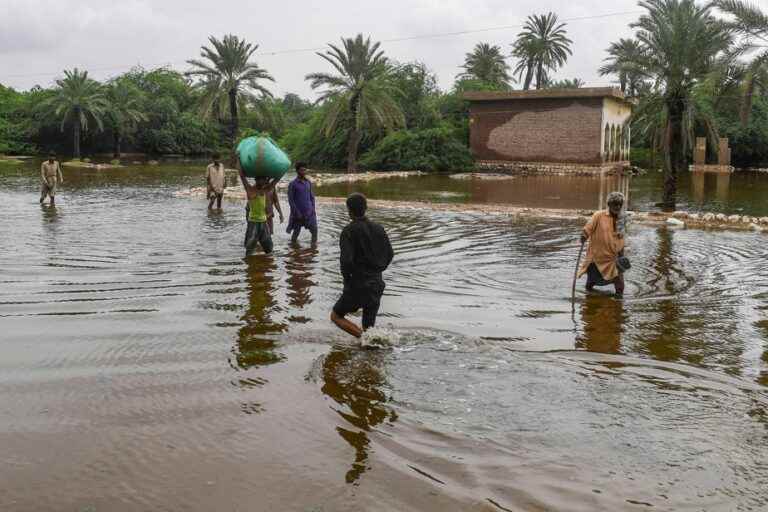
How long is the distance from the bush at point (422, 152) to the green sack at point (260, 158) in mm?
28180

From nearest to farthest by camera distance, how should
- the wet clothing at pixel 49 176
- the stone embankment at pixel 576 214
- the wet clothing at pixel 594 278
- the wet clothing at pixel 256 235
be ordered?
the wet clothing at pixel 594 278, the wet clothing at pixel 256 235, the stone embankment at pixel 576 214, the wet clothing at pixel 49 176

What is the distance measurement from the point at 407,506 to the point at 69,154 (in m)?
56.9

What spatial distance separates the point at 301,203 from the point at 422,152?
27505 millimetres

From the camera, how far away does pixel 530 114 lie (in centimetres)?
3841

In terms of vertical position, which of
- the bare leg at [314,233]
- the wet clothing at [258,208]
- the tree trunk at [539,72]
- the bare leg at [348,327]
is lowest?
the bare leg at [348,327]

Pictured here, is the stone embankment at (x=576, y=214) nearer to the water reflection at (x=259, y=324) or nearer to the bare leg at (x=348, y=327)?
the water reflection at (x=259, y=324)

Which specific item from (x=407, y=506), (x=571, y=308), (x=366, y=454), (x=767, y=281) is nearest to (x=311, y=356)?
(x=366, y=454)

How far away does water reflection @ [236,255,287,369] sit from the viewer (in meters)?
6.01

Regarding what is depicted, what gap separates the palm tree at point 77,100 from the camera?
4822cm

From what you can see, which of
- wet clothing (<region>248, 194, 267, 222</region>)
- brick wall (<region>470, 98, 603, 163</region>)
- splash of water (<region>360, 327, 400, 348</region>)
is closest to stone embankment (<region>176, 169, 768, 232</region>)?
wet clothing (<region>248, 194, 267, 222</region>)

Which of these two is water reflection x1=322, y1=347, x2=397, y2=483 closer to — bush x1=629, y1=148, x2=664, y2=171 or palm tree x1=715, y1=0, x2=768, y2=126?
palm tree x1=715, y1=0, x2=768, y2=126

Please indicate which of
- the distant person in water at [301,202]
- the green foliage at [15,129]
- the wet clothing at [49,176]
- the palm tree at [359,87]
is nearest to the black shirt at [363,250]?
the distant person in water at [301,202]

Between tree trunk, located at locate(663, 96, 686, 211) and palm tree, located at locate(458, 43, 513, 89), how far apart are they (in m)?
38.0

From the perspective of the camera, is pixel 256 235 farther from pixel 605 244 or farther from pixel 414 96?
pixel 414 96
